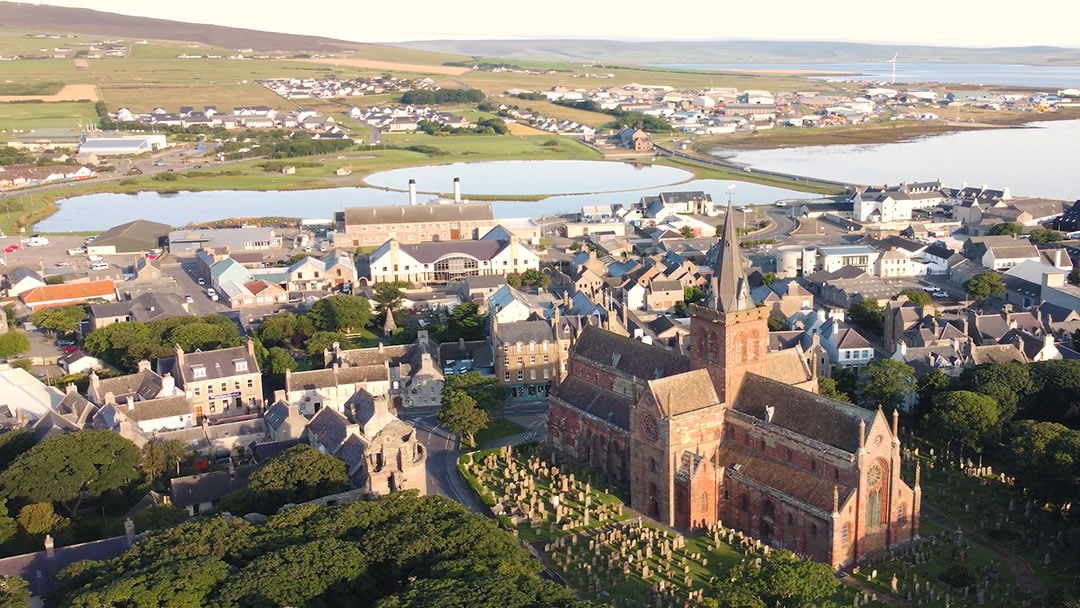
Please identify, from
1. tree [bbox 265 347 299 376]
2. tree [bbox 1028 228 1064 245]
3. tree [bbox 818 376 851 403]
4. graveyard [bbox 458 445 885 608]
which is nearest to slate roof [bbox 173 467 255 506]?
graveyard [bbox 458 445 885 608]

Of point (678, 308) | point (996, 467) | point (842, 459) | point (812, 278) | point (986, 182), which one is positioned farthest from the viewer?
point (986, 182)

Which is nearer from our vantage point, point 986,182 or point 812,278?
point 812,278

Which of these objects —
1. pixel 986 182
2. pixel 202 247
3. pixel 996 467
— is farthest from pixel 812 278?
pixel 986 182

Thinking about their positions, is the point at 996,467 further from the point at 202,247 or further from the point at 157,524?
the point at 202,247

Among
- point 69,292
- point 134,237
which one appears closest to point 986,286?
point 69,292

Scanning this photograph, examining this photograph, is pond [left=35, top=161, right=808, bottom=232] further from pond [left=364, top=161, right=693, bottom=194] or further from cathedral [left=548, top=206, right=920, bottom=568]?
cathedral [left=548, top=206, right=920, bottom=568]

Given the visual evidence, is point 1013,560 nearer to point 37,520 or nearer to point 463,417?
point 463,417

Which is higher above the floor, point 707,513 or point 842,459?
point 842,459
